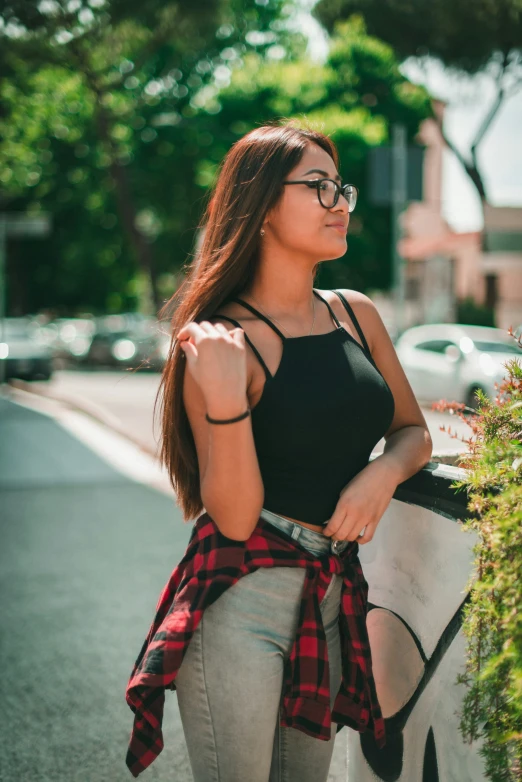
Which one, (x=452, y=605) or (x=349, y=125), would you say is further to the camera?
(x=349, y=125)

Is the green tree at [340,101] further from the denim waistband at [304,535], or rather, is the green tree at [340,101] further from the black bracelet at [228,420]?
the black bracelet at [228,420]

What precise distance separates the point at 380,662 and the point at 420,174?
680 inches

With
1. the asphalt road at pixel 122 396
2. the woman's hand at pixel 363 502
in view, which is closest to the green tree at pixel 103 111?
the asphalt road at pixel 122 396

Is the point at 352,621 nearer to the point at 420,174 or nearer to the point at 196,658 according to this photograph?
the point at 196,658

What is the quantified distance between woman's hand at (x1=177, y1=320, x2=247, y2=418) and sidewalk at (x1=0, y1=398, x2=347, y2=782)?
1.99 m

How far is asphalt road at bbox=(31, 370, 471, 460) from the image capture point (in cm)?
1174

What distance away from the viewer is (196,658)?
1.71 meters

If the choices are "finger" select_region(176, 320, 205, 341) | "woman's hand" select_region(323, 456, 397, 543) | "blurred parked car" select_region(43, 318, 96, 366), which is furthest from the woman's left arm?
"blurred parked car" select_region(43, 318, 96, 366)

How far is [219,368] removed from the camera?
5.34ft

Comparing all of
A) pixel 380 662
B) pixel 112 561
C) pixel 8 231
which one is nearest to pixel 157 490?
pixel 112 561

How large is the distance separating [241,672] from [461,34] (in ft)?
79.6

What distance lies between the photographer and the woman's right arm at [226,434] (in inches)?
63.7

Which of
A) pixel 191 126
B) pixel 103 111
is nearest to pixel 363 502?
pixel 103 111

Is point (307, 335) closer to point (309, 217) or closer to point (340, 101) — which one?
point (309, 217)
